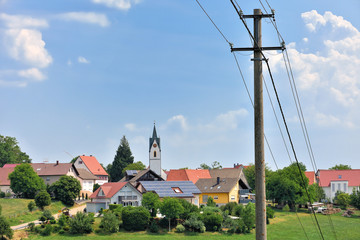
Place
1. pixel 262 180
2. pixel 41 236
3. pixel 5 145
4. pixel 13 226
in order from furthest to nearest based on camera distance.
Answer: pixel 5 145 → pixel 13 226 → pixel 41 236 → pixel 262 180

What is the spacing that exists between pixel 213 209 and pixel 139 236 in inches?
662

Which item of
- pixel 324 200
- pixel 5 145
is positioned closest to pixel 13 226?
pixel 324 200

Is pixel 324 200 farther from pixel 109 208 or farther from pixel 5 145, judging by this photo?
pixel 5 145

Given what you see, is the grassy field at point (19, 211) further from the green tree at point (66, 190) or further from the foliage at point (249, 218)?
the foliage at point (249, 218)

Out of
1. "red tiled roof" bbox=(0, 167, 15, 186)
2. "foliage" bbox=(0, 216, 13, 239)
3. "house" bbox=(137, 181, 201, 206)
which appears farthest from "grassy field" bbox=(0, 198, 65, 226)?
"red tiled roof" bbox=(0, 167, 15, 186)

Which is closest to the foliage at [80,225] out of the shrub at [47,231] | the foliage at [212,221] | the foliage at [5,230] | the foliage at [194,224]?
the shrub at [47,231]

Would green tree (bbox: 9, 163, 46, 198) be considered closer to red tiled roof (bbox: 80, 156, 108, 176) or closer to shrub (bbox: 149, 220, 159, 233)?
shrub (bbox: 149, 220, 159, 233)

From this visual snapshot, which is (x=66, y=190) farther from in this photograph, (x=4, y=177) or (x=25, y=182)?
(x=4, y=177)

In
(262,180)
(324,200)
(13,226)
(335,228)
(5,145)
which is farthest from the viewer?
(5,145)

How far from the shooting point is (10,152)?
126 m

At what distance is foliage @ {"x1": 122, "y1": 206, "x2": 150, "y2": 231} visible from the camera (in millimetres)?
61719

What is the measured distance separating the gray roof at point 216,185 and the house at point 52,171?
83.9 ft

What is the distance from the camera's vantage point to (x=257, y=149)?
42.0 ft

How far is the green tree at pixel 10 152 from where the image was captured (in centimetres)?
12384
